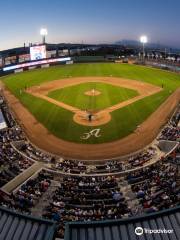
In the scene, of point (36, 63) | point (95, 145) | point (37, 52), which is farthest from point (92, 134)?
point (36, 63)

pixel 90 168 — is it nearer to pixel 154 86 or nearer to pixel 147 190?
pixel 147 190

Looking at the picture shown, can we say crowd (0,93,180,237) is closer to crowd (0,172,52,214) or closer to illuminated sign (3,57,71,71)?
crowd (0,172,52,214)

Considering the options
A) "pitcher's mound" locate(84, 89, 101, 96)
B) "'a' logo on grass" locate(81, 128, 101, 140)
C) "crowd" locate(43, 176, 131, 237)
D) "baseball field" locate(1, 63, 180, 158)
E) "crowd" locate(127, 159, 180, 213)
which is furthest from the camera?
"pitcher's mound" locate(84, 89, 101, 96)

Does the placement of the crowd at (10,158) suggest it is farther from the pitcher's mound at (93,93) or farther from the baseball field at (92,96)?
the pitcher's mound at (93,93)

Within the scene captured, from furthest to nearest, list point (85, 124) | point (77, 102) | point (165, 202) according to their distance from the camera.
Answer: point (77, 102), point (85, 124), point (165, 202)

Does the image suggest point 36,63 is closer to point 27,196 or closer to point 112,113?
point 112,113

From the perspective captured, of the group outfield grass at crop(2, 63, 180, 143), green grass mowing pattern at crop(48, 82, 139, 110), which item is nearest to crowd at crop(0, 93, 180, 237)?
outfield grass at crop(2, 63, 180, 143)

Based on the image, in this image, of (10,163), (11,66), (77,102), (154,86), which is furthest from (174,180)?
(11,66)
